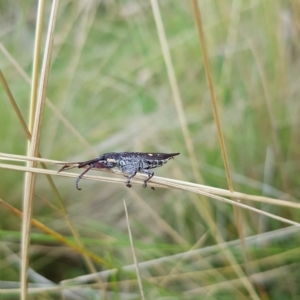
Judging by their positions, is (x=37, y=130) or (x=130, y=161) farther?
(x=130, y=161)

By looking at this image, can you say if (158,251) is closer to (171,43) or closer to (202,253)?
(202,253)

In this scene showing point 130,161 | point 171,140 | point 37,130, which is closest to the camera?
point 37,130

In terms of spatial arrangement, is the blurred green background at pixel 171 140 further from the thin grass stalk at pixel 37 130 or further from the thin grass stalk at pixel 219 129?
the thin grass stalk at pixel 37 130

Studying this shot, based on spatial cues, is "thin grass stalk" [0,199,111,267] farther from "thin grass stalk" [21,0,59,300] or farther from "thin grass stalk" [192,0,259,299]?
"thin grass stalk" [192,0,259,299]

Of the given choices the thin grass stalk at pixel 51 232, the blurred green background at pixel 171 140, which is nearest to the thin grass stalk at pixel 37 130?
the thin grass stalk at pixel 51 232

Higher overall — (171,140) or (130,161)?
(171,140)

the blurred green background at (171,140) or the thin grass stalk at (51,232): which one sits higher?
the blurred green background at (171,140)

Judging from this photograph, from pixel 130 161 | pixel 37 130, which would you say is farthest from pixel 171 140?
pixel 37 130

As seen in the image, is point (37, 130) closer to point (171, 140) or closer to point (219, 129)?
point (219, 129)

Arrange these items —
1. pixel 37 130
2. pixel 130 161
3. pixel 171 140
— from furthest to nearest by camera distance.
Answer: pixel 171 140, pixel 130 161, pixel 37 130

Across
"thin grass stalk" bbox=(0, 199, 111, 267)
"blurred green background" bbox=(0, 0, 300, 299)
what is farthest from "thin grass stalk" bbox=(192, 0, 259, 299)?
"thin grass stalk" bbox=(0, 199, 111, 267)
